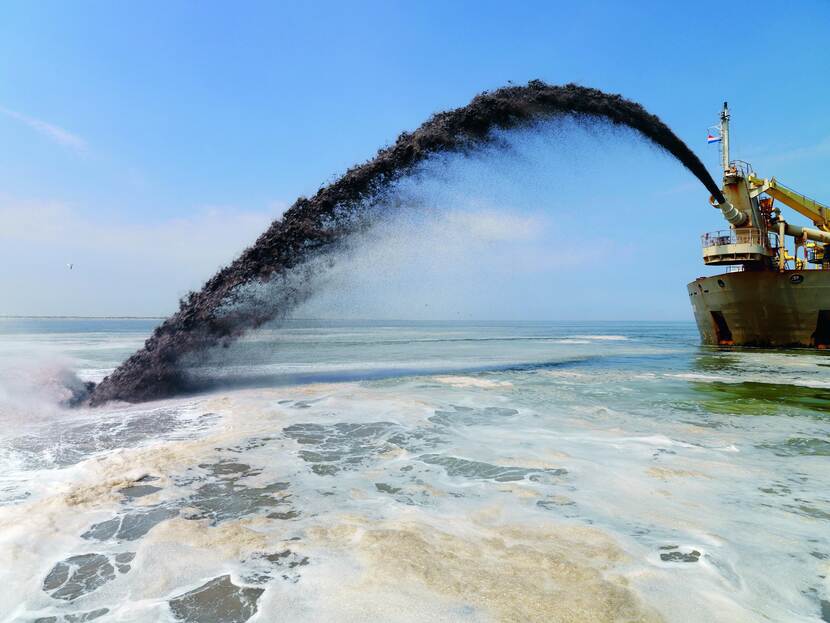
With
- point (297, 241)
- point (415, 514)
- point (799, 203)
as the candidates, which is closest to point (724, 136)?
point (799, 203)

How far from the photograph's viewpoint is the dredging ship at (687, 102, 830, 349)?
23.2 metres

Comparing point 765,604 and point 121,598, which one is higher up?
point 121,598

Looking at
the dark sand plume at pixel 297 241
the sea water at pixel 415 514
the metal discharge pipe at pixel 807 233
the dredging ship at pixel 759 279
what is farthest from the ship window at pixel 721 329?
the sea water at pixel 415 514

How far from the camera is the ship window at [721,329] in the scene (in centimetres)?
2641

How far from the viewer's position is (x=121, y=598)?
9.50ft

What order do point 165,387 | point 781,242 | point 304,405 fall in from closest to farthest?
point 304,405
point 165,387
point 781,242

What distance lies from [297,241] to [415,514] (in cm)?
966

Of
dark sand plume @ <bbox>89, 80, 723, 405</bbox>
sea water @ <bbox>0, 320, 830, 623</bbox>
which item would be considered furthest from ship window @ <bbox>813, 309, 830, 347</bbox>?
sea water @ <bbox>0, 320, 830, 623</bbox>

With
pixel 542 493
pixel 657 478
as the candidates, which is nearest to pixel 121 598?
pixel 542 493

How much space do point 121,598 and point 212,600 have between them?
0.55 meters

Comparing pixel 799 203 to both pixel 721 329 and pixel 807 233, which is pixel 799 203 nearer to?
pixel 807 233

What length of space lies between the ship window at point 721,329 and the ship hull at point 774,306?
0.26 metres

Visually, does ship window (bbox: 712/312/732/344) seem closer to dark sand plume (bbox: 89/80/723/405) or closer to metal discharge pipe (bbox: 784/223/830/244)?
metal discharge pipe (bbox: 784/223/830/244)

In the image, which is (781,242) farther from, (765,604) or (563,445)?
(765,604)
